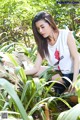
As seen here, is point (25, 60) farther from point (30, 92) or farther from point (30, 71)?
point (30, 92)

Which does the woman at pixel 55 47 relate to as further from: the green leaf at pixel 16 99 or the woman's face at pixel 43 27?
the green leaf at pixel 16 99

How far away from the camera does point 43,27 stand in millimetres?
3078

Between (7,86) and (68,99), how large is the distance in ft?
3.50

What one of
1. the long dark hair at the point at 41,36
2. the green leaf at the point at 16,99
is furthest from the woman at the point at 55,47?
the green leaf at the point at 16,99

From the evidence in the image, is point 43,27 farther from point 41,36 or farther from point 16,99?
point 16,99

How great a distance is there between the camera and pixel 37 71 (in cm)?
337

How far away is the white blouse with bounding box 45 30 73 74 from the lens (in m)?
3.18

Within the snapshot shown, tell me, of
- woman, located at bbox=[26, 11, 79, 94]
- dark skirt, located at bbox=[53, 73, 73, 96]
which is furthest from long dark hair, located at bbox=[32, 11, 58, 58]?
dark skirt, located at bbox=[53, 73, 73, 96]

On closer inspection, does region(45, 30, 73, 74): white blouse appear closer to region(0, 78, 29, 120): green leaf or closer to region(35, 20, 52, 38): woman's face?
region(35, 20, 52, 38): woman's face

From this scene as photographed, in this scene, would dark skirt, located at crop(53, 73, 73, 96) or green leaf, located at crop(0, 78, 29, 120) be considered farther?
dark skirt, located at crop(53, 73, 73, 96)

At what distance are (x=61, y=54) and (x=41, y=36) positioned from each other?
0.26 m

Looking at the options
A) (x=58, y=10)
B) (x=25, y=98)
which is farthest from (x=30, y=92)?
(x=58, y=10)

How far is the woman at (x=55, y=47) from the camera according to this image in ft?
10.1

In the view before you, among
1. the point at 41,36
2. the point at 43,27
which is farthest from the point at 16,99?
the point at 41,36
